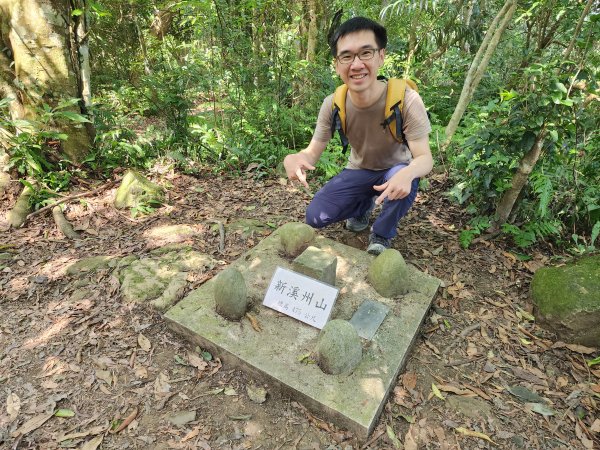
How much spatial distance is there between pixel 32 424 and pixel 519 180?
3.81m

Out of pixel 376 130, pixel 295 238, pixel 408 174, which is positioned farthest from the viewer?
pixel 295 238

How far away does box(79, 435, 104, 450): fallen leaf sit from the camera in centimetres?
170

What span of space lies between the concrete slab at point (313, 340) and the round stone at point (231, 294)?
78 millimetres

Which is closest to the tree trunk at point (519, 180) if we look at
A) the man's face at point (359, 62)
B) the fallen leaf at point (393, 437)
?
the man's face at point (359, 62)

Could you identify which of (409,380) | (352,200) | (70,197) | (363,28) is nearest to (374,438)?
(409,380)

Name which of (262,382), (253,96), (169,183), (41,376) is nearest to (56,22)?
(169,183)

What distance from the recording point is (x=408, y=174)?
220cm

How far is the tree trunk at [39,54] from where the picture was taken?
3.52 m

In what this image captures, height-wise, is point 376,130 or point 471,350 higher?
point 376,130

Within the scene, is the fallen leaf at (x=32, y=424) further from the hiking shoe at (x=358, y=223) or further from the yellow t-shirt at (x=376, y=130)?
the hiking shoe at (x=358, y=223)

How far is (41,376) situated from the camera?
80.5 inches

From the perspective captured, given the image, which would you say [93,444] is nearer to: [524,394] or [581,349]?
[524,394]

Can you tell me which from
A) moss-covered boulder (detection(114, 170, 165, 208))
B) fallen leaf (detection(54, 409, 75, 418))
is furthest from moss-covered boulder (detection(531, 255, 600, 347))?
moss-covered boulder (detection(114, 170, 165, 208))

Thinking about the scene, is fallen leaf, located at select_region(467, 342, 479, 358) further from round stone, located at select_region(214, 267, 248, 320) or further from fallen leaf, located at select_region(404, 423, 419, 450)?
round stone, located at select_region(214, 267, 248, 320)
